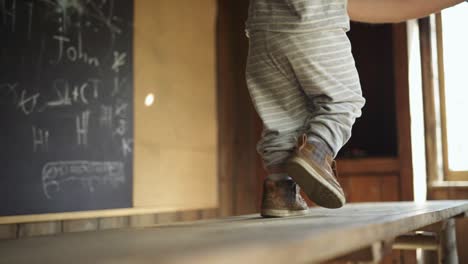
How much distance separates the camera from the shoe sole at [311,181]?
47.9 inches

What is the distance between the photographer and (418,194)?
3490 mm

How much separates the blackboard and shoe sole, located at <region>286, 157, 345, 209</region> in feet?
5.73

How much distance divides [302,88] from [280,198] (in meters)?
0.27

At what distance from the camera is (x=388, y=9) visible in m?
1.81

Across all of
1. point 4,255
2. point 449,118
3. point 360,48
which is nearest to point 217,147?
point 360,48

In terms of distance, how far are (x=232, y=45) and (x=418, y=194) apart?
1570 millimetres

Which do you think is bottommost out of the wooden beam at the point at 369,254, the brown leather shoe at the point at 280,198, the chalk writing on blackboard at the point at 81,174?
the wooden beam at the point at 369,254

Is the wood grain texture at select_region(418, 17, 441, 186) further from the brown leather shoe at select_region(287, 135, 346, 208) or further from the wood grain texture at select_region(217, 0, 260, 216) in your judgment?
the brown leather shoe at select_region(287, 135, 346, 208)

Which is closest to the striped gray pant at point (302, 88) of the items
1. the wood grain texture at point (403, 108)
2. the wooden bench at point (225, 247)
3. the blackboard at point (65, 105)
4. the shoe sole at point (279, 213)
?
the shoe sole at point (279, 213)

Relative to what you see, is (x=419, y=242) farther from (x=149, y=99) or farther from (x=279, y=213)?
(x=149, y=99)

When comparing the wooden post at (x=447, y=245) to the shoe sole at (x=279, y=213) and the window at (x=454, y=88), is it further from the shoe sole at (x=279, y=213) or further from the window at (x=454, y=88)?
the window at (x=454, y=88)

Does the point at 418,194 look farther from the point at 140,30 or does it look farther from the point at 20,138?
the point at 20,138

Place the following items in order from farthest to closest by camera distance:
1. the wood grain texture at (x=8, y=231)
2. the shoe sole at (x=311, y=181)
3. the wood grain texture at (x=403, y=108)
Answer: the wood grain texture at (x=403, y=108), the wood grain texture at (x=8, y=231), the shoe sole at (x=311, y=181)

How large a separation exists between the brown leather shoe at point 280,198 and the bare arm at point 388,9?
2.29 feet
